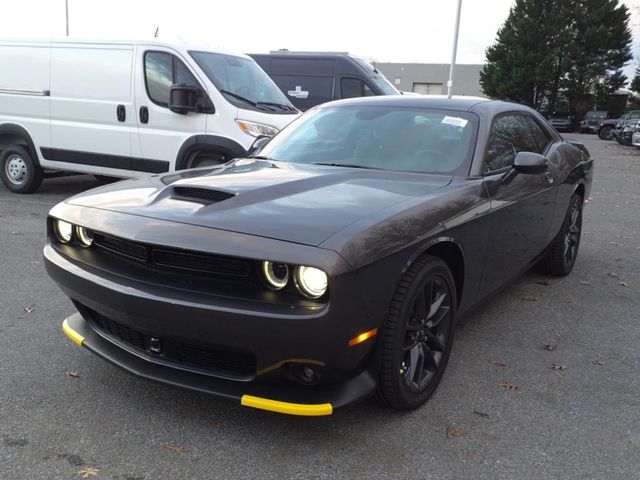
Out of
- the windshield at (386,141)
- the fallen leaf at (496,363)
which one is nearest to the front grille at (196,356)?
the windshield at (386,141)

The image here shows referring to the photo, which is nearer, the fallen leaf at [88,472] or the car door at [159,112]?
the fallen leaf at [88,472]

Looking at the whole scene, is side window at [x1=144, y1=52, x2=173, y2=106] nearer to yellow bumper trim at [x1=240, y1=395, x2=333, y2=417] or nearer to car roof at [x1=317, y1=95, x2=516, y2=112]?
car roof at [x1=317, y1=95, x2=516, y2=112]

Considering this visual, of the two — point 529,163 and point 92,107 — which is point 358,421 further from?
point 92,107

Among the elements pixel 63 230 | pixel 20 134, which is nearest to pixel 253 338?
pixel 63 230

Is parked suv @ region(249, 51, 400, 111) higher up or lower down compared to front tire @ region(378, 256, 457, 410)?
higher up

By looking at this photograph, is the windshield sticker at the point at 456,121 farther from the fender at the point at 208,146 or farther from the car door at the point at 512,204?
the fender at the point at 208,146

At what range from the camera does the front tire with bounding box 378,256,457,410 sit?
8.18ft

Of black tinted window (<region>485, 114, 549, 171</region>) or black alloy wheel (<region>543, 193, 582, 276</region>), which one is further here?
Result: black alloy wheel (<region>543, 193, 582, 276</region>)

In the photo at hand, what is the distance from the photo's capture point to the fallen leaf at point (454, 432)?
8.61 feet

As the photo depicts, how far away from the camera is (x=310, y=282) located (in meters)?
2.25

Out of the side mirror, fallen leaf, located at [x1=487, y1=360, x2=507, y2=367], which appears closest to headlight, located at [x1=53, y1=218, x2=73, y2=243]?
fallen leaf, located at [x1=487, y1=360, x2=507, y2=367]

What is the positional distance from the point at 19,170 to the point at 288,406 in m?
7.56

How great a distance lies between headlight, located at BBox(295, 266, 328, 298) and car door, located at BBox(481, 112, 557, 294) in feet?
4.83

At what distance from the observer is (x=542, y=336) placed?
3848 mm
